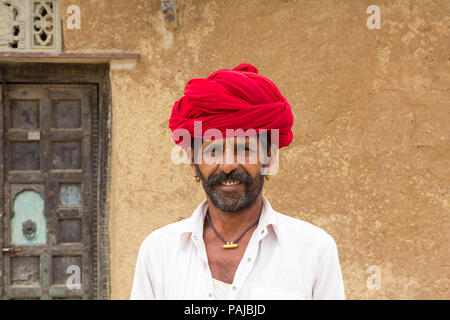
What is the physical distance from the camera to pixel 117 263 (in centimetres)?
351

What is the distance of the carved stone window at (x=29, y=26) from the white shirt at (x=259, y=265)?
2.41 m

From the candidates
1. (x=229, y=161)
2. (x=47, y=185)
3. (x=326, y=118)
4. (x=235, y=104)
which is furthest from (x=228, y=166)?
(x=47, y=185)

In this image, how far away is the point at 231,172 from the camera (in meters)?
1.63

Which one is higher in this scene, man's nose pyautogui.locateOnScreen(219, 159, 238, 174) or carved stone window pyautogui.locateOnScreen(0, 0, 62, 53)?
carved stone window pyautogui.locateOnScreen(0, 0, 62, 53)

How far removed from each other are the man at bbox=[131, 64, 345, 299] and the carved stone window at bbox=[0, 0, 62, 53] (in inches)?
89.7

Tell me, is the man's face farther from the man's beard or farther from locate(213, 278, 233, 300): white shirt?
locate(213, 278, 233, 300): white shirt

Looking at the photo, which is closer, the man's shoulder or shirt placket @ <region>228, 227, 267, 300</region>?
shirt placket @ <region>228, 227, 267, 300</region>

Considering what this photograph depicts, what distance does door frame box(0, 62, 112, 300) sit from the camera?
11.9ft

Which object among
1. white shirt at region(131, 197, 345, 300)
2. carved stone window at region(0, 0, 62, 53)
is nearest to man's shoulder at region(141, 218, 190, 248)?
white shirt at region(131, 197, 345, 300)

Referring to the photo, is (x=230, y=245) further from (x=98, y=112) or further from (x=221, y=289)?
(x=98, y=112)

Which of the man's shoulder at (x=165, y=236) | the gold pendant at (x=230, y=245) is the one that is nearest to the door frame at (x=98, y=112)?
the man's shoulder at (x=165, y=236)

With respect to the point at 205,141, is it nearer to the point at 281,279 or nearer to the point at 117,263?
the point at 281,279

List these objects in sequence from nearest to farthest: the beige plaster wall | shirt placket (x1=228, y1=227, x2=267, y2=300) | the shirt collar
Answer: shirt placket (x1=228, y1=227, x2=267, y2=300), the shirt collar, the beige plaster wall

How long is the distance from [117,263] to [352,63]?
2.37 metres
